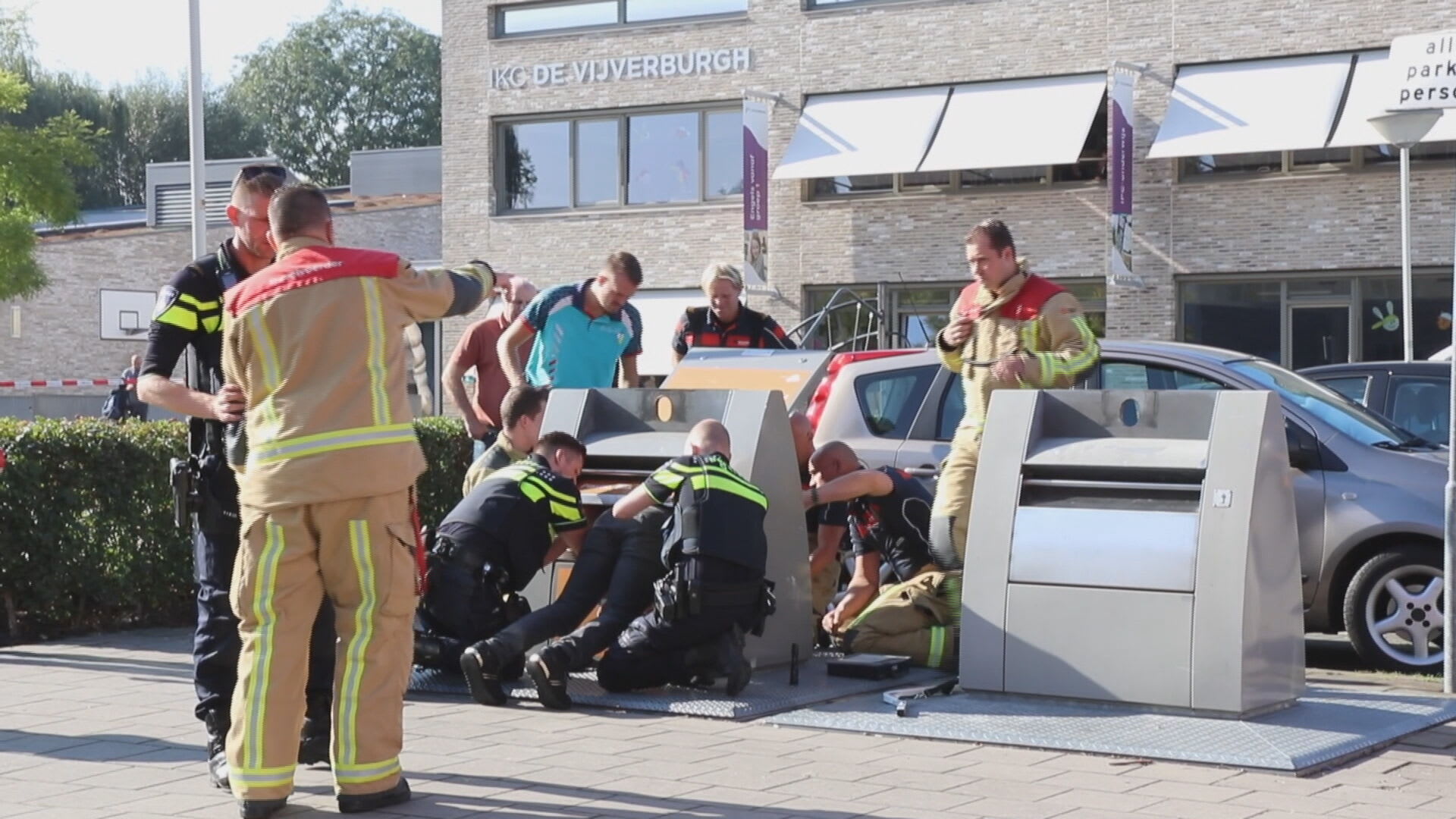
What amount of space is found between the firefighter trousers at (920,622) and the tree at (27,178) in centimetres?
2158

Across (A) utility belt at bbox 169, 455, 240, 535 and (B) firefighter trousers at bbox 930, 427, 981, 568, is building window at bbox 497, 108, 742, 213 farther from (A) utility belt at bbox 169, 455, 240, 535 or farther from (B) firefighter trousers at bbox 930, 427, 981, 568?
(A) utility belt at bbox 169, 455, 240, 535

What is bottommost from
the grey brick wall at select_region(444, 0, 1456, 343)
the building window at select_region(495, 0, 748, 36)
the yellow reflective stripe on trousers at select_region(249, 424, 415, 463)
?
the yellow reflective stripe on trousers at select_region(249, 424, 415, 463)

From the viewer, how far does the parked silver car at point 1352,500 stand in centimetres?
901

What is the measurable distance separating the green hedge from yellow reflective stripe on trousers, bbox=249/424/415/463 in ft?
15.5

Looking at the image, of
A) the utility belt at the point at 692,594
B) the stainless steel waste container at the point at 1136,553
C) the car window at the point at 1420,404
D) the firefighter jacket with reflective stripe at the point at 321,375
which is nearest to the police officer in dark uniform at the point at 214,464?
the firefighter jacket with reflective stripe at the point at 321,375

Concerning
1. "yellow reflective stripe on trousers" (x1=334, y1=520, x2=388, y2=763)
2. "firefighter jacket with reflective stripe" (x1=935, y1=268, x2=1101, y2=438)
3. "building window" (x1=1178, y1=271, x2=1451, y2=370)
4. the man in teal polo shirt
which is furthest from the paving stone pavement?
"building window" (x1=1178, y1=271, x2=1451, y2=370)

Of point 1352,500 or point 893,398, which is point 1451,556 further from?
point 893,398

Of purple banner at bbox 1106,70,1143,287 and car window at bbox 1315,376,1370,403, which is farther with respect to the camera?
purple banner at bbox 1106,70,1143,287

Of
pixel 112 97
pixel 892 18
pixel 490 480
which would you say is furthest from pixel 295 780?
pixel 112 97

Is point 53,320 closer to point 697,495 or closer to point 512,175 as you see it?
point 512,175

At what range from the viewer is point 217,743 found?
624cm

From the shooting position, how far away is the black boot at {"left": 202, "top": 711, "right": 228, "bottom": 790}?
242 inches

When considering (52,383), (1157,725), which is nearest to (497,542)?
(1157,725)

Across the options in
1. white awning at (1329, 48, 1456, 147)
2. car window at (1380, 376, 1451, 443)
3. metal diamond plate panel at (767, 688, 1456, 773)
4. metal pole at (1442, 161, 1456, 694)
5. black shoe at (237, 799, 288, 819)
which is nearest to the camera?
black shoe at (237, 799, 288, 819)
